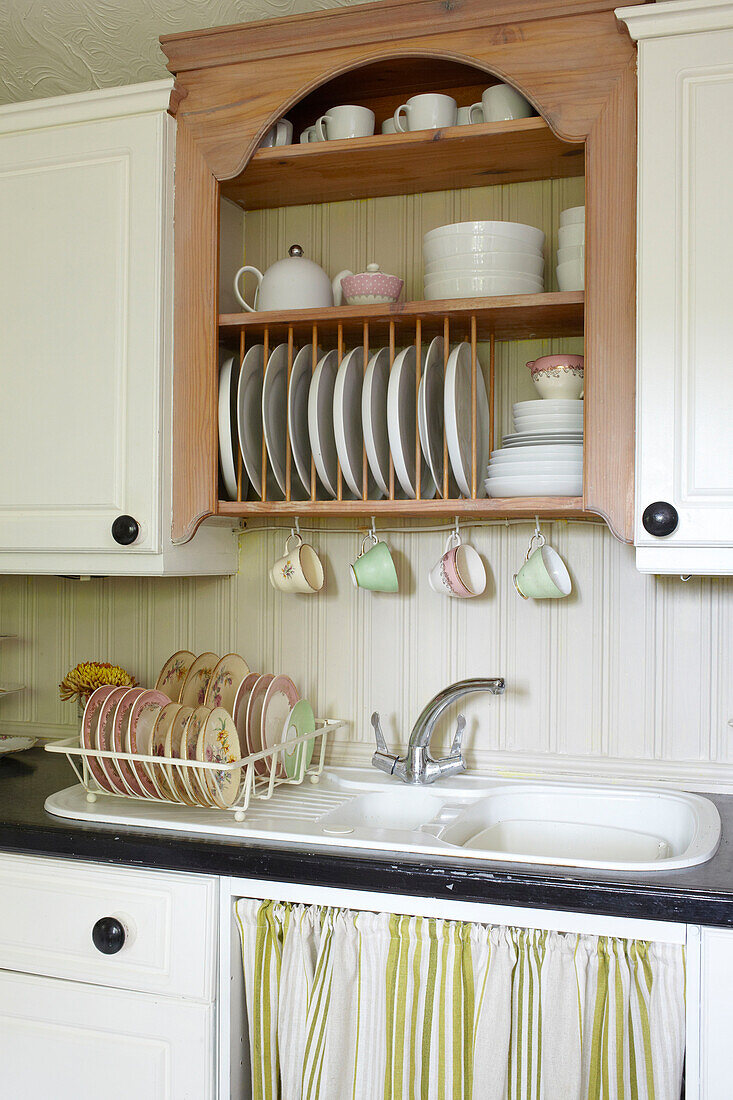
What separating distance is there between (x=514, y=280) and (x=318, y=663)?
0.84 m

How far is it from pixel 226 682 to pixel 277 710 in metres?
0.11

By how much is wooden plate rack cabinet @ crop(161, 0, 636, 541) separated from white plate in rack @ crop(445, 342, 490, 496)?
0.03 metres

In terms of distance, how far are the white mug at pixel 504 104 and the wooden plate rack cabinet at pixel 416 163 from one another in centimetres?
4

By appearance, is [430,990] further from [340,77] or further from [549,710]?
[340,77]

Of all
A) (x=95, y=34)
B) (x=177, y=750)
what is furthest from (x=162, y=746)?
(x=95, y=34)

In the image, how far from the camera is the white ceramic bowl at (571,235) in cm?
161

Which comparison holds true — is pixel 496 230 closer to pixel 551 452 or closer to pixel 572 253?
pixel 572 253

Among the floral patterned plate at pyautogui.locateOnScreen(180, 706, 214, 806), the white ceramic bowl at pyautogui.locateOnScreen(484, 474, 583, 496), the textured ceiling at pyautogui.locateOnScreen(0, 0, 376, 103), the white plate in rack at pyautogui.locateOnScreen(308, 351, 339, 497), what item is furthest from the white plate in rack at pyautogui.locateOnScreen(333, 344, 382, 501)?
the textured ceiling at pyautogui.locateOnScreen(0, 0, 376, 103)

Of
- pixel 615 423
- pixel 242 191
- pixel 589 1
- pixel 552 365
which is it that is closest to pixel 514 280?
pixel 552 365

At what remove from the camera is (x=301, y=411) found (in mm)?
1835

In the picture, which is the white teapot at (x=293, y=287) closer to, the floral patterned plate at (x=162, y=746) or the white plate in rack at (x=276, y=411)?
the white plate in rack at (x=276, y=411)

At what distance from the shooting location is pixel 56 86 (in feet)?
6.99

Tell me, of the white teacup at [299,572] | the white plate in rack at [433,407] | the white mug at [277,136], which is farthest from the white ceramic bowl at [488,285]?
the white teacup at [299,572]

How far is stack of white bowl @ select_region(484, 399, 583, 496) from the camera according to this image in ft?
5.16
